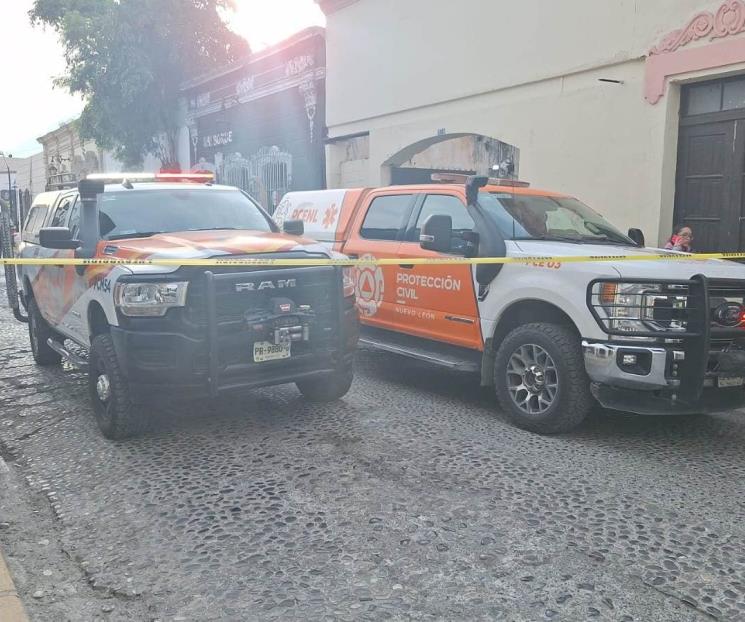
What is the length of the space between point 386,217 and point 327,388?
2201 mm

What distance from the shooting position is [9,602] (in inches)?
122

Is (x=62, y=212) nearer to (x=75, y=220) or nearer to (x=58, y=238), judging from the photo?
(x=75, y=220)

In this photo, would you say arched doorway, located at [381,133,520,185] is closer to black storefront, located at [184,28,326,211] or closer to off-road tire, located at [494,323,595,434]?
black storefront, located at [184,28,326,211]

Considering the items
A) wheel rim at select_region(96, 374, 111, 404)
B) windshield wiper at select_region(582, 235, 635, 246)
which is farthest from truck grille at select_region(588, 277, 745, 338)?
wheel rim at select_region(96, 374, 111, 404)

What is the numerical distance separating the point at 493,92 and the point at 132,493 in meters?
→ 10.1

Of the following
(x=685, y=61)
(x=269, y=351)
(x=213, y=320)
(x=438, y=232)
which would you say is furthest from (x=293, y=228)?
(x=685, y=61)

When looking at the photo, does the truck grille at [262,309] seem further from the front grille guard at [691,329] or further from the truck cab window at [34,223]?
the truck cab window at [34,223]

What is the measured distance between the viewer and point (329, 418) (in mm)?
5852

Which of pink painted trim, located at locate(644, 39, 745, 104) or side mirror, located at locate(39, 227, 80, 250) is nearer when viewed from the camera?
side mirror, located at locate(39, 227, 80, 250)

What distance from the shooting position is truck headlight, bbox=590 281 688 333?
502 cm

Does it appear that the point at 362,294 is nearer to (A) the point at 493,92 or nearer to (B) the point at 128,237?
(B) the point at 128,237

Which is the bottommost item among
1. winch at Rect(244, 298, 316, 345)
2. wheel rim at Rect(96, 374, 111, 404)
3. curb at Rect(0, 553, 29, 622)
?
curb at Rect(0, 553, 29, 622)

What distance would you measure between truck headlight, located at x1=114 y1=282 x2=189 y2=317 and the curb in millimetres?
1992

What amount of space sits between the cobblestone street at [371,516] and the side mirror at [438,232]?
4.65 feet
